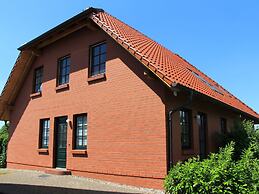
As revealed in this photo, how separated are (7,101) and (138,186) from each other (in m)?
11.4

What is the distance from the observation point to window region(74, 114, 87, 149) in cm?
1261

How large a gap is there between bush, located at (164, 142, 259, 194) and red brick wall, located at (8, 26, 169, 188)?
68.2 inches

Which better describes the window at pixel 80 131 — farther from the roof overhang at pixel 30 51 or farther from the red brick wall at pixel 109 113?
the roof overhang at pixel 30 51

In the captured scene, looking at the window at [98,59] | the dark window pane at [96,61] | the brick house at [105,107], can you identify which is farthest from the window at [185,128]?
the dark window pane at [96,61]

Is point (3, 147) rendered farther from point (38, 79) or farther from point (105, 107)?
point (105, 107)

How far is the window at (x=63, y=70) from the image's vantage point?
14391 millimetres

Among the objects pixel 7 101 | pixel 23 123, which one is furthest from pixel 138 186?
pixel 7 101

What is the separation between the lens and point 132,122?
34.6 feet

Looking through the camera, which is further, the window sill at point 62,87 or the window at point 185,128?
the window sill at point 62,87

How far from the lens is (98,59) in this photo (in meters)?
12.8

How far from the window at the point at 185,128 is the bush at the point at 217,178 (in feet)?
9.51

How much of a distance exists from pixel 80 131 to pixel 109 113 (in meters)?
2.03

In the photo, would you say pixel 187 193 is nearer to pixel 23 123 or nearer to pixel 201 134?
pixel 201 134

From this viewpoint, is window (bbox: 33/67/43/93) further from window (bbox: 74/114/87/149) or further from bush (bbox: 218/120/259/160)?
bush (bbox: 218/120/259/160)
